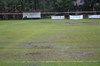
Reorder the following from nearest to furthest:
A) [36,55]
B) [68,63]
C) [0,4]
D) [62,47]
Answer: [68,63], [36,55], [62,47], [0,4]

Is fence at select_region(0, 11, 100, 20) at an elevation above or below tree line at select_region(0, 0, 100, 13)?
below

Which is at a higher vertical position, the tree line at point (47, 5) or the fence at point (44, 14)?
the tree line at point (47, 5)

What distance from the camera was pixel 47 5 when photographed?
6538 centimetres

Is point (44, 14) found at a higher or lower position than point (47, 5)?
lower

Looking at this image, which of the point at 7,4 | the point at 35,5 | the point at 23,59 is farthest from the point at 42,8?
the point at 23,59

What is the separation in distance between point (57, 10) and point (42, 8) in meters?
5.06

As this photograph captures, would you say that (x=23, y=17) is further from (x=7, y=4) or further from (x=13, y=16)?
(x=7, y=4)

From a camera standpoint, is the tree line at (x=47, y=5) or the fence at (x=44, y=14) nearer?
the fence at (x=44, y=14)

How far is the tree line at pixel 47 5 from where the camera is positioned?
6048cm

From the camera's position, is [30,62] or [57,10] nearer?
[30,62]

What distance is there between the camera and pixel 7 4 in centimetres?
6088

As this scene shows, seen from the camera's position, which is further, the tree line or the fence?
the tree line

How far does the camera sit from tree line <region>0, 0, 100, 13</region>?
6048 centimetres

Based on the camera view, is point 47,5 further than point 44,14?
Yes
